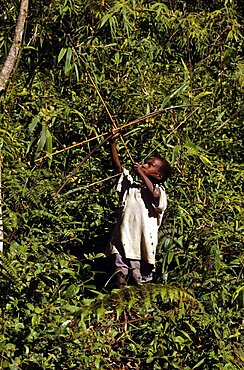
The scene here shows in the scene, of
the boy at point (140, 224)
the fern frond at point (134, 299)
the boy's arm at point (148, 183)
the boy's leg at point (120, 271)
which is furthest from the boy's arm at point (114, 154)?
the fern frond at point (134, 299)

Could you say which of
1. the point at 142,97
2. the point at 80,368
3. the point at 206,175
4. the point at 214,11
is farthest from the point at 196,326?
the point at 214,11

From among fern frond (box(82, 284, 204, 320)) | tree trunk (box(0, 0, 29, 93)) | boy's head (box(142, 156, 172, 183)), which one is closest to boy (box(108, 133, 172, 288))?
boy's head (box(142, 156, 172, 183))

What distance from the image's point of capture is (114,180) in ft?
17.9

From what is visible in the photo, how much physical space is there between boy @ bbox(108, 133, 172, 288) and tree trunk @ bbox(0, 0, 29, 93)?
728mm

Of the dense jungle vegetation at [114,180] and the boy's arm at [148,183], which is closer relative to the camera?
the dense jungle vegetation at [114,180]

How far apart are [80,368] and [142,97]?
8.00 feet

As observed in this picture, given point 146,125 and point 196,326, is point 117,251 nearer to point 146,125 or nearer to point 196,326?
point 196,326

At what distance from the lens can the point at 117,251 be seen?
4.86 meters

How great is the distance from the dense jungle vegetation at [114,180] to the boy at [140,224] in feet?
0.49

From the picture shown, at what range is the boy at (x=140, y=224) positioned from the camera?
4.83m

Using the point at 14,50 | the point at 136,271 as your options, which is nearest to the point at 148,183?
the point at 136,271

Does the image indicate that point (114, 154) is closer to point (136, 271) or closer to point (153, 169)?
point (153, 169)

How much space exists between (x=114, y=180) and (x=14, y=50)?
3.70 ft

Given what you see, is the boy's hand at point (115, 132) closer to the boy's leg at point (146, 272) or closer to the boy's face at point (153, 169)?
the boy's face at point (153, 169)
